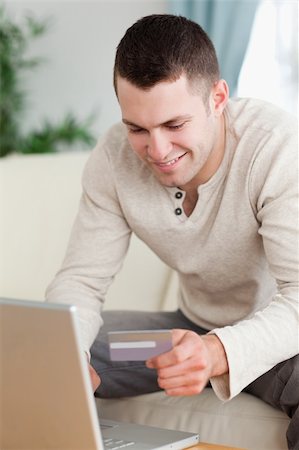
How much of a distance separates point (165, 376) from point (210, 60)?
2.36 ft

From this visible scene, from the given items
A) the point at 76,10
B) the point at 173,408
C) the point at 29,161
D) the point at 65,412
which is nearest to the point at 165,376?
the point at 65,412

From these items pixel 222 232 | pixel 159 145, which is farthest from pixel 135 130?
pixel 222 232

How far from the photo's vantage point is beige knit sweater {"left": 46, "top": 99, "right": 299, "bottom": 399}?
1707mm

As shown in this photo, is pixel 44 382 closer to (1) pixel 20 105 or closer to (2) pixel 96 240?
(2) pixel 96 240

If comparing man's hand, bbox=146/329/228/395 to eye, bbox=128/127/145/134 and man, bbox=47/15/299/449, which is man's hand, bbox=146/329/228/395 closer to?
man, bbox=47/15/299/449

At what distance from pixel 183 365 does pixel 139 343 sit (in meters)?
A: 0.10

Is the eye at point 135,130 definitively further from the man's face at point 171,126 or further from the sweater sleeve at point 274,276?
the sweater sleeve at point 274,276

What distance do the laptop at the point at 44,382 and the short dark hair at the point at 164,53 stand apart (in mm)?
648

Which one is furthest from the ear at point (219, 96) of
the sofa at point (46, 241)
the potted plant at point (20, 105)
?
the potted plant at point (20, 105)

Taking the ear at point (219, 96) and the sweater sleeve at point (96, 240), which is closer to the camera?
the ear at point (219, 96)

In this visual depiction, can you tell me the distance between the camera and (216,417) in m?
1.89

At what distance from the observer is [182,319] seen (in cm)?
226

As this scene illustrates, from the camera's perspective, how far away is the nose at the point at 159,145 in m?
1.74

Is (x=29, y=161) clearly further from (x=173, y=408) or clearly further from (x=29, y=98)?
(x=29, y=98)
